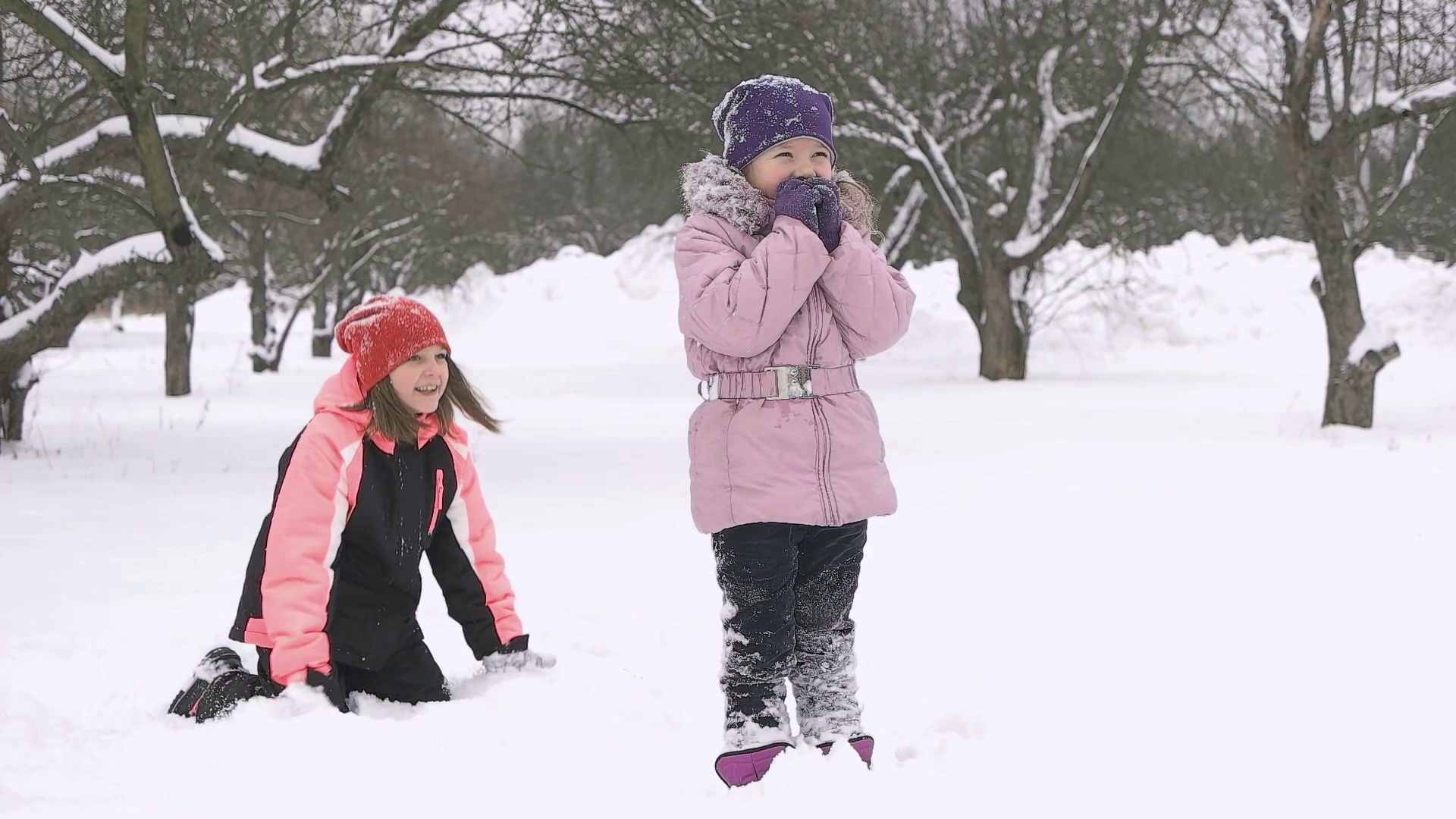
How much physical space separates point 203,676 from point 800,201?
1861mm

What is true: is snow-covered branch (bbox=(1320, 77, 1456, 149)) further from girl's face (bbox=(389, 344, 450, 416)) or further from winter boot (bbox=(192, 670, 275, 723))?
winter boot (bbox=(192, 670, 275, 723))

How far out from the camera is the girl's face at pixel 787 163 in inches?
103

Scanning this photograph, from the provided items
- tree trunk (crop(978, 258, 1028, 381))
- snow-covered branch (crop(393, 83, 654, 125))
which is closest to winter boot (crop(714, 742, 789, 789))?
snow-covered branch (crop(393, 83, 654, 125))

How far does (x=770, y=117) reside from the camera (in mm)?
2596

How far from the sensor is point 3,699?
305 centimetres

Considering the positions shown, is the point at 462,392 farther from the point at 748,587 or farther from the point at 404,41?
the point at 404,41

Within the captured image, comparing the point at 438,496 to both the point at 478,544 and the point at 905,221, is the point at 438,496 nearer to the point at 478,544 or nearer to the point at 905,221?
the point at 478,544

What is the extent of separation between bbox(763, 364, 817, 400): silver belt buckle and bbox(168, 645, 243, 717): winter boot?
150cm

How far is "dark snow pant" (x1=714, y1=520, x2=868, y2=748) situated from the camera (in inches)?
103

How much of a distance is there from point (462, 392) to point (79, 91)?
6.69 m

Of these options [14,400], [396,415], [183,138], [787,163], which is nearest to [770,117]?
[787,163]

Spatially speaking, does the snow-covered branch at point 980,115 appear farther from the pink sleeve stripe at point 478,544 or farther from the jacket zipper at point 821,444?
the jacket zipper at point 821,444

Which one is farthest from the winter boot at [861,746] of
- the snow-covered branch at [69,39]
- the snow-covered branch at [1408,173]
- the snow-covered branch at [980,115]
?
the snow-covered branch at [980,115]

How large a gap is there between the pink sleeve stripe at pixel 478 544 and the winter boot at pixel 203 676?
2.14ft
